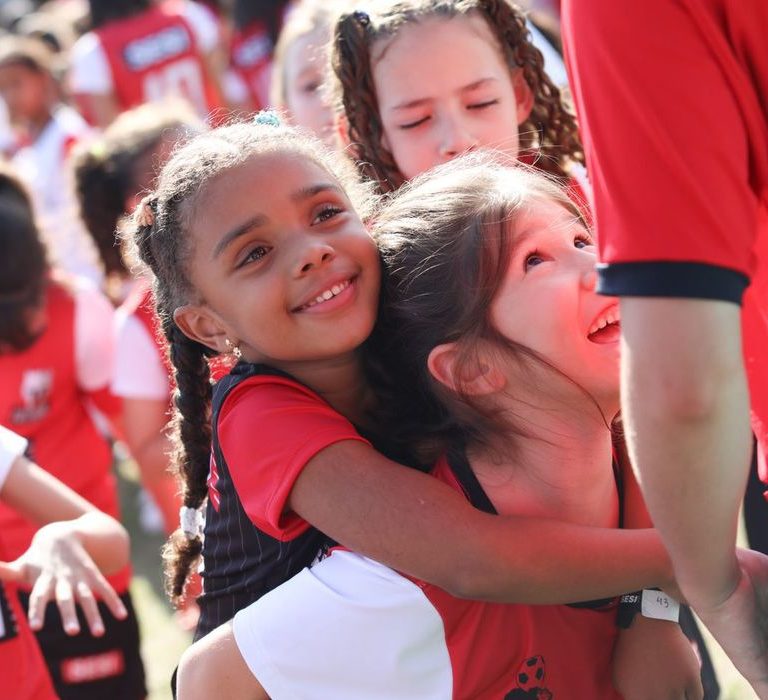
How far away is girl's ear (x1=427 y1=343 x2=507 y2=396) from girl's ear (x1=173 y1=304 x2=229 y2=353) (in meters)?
0.39

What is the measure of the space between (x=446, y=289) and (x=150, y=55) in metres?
4.80

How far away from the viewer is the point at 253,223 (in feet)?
6.02

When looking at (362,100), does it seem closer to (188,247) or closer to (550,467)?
(188,247)

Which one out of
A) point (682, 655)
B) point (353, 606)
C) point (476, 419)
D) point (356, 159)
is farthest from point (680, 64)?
point (356, 159)

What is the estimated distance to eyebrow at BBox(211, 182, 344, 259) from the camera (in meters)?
1.84

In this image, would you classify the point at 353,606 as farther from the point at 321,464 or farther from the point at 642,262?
the point at 642,262

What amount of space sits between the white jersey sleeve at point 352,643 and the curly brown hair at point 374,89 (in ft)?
3.46

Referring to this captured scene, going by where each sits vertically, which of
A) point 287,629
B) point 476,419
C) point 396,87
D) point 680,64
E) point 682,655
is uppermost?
point 680,64

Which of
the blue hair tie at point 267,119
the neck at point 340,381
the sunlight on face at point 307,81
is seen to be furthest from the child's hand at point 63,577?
the sunlight on face at point 307,81

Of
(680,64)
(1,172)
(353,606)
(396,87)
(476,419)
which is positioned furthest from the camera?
(1,172)

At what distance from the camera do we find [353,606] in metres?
1.63

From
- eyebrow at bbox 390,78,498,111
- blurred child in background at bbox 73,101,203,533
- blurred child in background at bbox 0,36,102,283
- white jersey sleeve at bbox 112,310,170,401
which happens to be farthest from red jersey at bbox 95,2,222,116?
eyebrow at bbox 390,78,498,111

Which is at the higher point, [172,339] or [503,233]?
[503,233]

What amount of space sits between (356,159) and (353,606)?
120 cm
